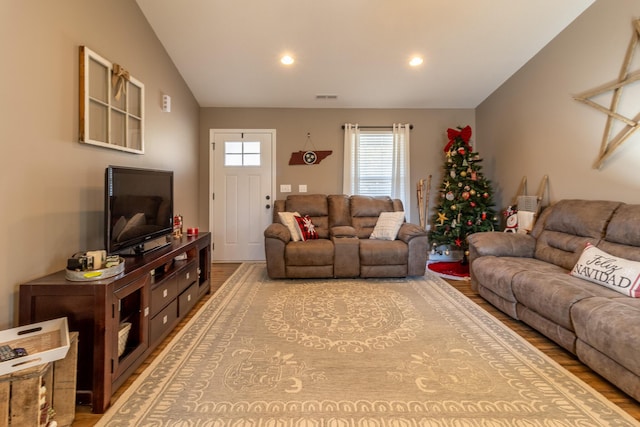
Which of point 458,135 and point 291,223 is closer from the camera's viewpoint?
point 291,223

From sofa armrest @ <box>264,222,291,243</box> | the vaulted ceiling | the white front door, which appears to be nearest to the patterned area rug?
sofa armrest @ <box>264,222,291,243</box>

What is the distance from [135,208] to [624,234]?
362 centimetres

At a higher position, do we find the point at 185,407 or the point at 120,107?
the point at 120,107

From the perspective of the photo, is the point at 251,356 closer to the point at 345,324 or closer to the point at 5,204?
the point at 345,324

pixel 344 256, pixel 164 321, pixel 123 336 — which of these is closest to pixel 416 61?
pixel 344 256

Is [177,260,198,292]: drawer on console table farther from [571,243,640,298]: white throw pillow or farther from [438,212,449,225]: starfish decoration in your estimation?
[438,212,449,225]: starfish decoration

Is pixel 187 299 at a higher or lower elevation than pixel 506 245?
lower

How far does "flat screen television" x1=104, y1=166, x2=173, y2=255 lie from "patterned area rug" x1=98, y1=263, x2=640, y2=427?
2.56 ft

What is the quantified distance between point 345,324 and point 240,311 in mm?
958

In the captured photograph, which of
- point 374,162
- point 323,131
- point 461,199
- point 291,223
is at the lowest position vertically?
point 291,223

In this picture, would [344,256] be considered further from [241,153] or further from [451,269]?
[241,153]

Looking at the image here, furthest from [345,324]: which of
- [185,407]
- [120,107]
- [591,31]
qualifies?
[591,31]

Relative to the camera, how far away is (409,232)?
145 inches

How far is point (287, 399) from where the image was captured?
1.54 metres
